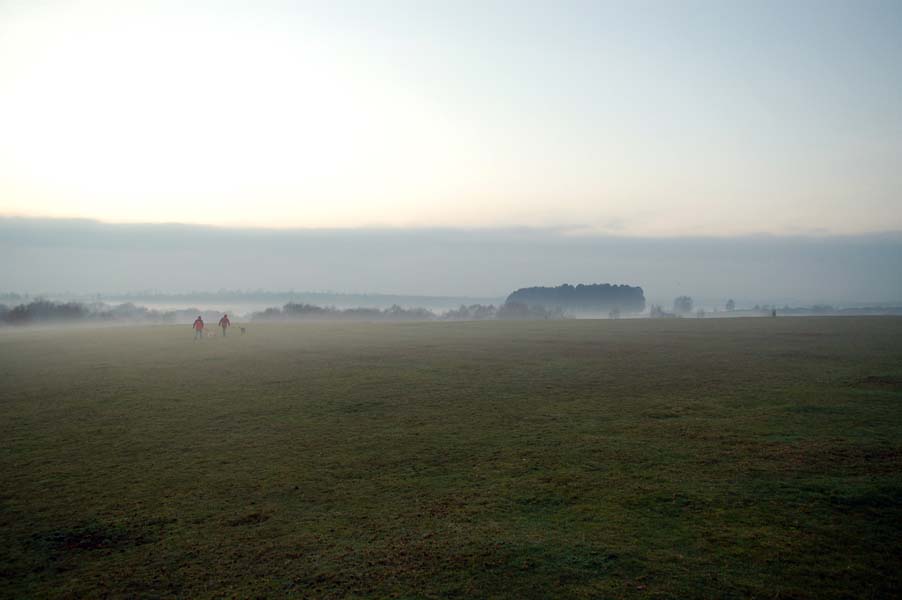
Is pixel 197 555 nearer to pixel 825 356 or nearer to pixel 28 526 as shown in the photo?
pixel 28 526

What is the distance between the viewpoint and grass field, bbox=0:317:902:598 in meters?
5.95

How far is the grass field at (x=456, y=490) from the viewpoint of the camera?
595 cm

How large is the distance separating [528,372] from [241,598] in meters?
16.1

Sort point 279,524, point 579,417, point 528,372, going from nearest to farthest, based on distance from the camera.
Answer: point 279,524, point 579,417, point 528,372

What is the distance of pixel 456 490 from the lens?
841cm

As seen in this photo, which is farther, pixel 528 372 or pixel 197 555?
pixel 528 372

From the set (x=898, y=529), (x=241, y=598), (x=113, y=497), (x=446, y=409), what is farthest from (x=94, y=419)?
(x=898, y=529)

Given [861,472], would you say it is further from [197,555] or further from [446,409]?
[197,555]

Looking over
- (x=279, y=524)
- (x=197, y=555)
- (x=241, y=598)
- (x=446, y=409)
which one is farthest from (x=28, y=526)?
(x=446, y=409)

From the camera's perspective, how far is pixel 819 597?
5.37 meters

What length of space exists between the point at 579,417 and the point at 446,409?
11.0 feet

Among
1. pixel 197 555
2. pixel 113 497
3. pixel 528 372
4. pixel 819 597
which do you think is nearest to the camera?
pixel 819 597

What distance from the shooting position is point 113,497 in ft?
27.5

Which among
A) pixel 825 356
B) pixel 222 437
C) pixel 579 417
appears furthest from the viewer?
pixel 825 356
